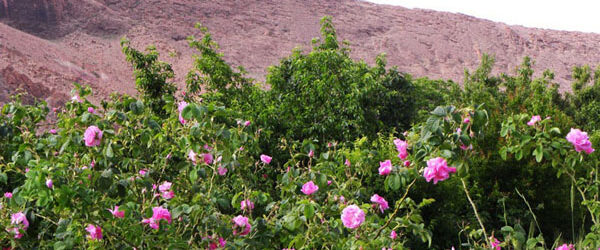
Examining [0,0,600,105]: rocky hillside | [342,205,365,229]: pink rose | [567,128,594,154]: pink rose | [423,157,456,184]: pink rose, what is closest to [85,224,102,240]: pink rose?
[342,205,365,229]: pink rose

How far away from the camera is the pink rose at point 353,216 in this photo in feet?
6.37

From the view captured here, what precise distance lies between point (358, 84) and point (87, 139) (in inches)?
247

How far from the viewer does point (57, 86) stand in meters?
19.0

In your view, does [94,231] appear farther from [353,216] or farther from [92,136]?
[353,216]

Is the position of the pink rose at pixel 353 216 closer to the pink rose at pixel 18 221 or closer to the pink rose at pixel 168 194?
the pink rose at pixel 168 194

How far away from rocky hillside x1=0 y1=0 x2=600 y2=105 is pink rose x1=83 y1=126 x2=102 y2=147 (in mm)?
17048

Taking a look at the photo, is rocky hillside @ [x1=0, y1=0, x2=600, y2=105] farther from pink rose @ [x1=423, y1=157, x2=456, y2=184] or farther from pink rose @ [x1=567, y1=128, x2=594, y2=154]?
pink rose @ [x1=567, y1=128, x2=594, y2=154]

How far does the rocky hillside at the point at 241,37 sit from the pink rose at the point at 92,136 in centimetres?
1705

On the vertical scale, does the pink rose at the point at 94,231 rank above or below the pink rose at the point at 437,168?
below

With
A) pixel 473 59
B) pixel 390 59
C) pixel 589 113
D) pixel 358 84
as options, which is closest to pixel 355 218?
pixel 358 84

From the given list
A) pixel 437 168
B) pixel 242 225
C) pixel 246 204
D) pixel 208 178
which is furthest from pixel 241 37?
pixel 437 168

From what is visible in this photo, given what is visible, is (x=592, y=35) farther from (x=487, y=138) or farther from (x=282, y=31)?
(x=487, y=138)

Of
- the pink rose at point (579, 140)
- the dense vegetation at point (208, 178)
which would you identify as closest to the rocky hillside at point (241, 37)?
the dense vegetation at point (208, 178)

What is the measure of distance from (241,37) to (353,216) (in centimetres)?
3144
